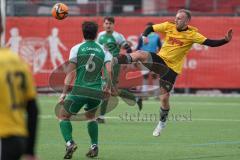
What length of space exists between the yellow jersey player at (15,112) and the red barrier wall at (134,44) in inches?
762

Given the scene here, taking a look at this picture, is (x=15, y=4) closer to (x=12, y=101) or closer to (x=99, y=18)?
(x=99, y=18)

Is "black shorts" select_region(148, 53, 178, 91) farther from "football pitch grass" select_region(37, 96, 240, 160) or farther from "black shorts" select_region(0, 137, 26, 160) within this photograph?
"black shorts" select_region(0, 137, 26, 160)

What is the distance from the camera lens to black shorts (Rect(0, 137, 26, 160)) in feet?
19.2

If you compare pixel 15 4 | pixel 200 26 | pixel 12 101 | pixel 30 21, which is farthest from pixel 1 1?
pixel 12 101

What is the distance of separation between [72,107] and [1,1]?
12292mm

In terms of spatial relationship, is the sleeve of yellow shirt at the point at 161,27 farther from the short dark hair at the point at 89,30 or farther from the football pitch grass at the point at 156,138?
the short dark hair at the point at 89,30

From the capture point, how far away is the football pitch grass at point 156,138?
38.2 ft

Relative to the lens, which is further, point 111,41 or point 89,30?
point 111,41

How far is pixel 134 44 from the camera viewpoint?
25391mm

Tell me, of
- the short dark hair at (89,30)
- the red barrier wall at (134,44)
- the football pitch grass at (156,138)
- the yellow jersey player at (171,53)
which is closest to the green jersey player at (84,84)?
the short dark hair at (89,30)

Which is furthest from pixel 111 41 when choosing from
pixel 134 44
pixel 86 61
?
pixel 134 44

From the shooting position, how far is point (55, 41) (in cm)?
2566

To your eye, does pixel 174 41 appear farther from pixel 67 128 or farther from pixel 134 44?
pixel 134 44

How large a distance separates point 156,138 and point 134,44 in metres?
11.7
